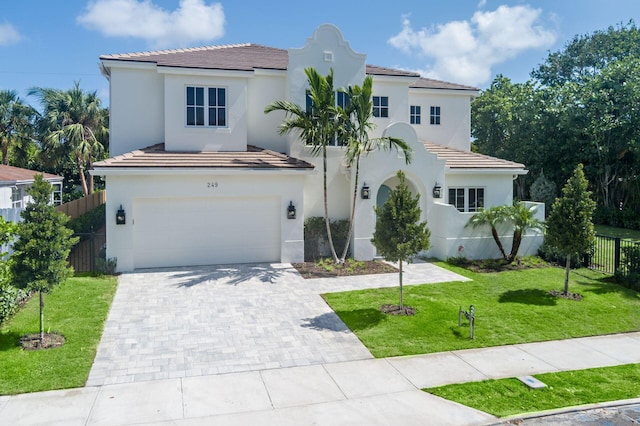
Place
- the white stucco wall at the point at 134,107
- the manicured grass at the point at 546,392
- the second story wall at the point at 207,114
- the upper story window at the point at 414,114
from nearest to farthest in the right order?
1. the manicured grass at the point at 546,392
2. the second story wall at the point at 207,114
3. the white stucco wall at the point at 134,107
4. the upper story window at the point at 414,114

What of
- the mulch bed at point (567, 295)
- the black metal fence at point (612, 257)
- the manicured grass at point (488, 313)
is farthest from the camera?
the black metal fence at point (612, 257)

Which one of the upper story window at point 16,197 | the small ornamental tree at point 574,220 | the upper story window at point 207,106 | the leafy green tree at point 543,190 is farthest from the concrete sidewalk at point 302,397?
the leafy green tree at point 543,190

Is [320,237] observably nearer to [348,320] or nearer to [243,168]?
[243,168]

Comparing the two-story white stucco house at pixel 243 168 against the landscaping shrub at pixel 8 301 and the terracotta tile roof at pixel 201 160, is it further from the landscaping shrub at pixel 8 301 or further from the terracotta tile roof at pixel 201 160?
the landscaping shrub at pixel 8 301

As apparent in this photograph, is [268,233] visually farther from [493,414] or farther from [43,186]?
[493,414]

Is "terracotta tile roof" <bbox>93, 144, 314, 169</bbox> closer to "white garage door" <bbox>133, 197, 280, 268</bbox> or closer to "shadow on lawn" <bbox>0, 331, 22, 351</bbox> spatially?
"white garage door" <bbox>133, 197, 280, 268</bbox>

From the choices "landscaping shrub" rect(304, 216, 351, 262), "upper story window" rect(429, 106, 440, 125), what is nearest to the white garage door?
"landscaping shrub" rect(304, 216, 351, 262)

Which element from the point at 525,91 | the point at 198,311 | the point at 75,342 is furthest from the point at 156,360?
the point at 525,91
